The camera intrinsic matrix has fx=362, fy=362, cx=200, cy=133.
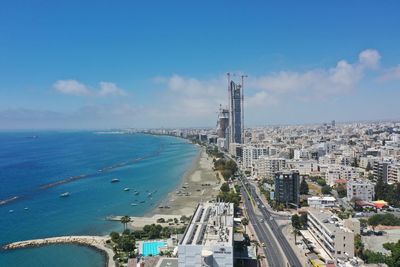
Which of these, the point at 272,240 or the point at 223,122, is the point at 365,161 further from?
the point at 223,122

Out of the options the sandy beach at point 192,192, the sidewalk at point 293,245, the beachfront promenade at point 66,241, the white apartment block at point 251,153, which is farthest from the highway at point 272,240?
the white apartment block at point 251,153

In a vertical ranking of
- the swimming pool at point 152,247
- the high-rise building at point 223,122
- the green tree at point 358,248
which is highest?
the high-rise building at point 223,122

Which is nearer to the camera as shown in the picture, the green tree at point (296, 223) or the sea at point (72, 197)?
the sea at point (72, 197)

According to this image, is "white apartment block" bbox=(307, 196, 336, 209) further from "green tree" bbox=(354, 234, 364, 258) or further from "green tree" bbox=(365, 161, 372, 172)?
"green tree" bbox=(365, 161, 372, 172)

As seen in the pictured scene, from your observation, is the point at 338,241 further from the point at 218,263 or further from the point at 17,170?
the point at 17,170

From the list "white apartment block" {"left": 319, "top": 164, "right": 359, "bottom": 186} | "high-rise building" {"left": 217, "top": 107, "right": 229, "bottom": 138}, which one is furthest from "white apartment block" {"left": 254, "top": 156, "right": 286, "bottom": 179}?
"high-rise building" {"left": 217, "top": 107, "right": 229, "bottom": 138}

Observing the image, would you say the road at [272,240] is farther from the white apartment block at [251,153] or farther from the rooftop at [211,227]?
the white apartment block at [251,153]

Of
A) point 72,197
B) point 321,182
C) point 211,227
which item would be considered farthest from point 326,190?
point 72,197
